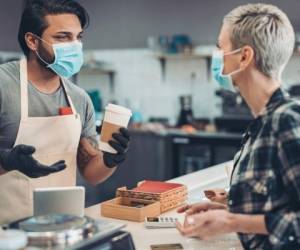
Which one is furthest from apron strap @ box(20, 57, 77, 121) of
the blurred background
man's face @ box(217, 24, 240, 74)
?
the blurred background

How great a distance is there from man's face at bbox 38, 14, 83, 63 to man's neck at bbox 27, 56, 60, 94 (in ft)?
0.17

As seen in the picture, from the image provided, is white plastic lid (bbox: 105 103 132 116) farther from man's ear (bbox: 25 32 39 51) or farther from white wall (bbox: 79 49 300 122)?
white wall (bbox: 79 49 300 122)

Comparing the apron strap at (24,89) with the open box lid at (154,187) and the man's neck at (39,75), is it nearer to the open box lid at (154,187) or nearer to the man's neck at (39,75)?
the man's neck at (39,75)

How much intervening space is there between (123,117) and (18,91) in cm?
61

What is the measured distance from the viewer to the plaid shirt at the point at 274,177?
1.36 m

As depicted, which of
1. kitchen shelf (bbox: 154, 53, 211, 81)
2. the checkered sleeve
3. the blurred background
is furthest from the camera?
kitchen shelf (bbox: 154, 53, 211, 81)

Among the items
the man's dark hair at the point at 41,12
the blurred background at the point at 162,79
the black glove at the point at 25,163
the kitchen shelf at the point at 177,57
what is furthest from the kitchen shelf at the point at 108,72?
the black glove at the point at 25,163

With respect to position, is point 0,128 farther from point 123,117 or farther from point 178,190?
point 178,190

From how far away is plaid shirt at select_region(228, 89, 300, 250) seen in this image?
53.5 inches

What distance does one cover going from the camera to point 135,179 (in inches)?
233

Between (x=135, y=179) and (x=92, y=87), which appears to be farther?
(x=92, y=87)

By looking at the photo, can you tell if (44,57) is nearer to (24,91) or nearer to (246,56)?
(24,91)

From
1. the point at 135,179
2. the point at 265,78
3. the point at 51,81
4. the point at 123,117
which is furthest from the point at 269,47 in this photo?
the point at 135,179

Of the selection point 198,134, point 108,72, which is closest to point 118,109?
point 198,134
